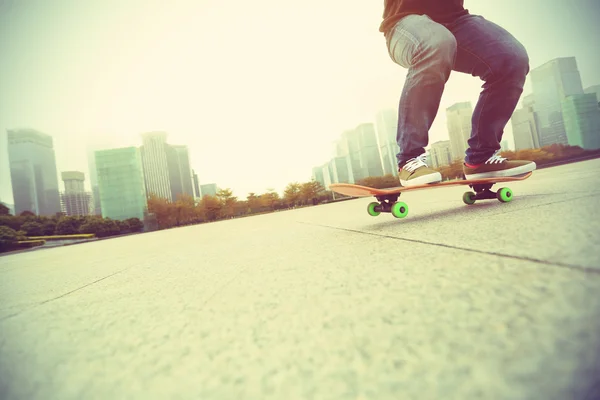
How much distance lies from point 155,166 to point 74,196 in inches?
858

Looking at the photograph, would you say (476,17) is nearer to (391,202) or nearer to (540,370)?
(391,202)

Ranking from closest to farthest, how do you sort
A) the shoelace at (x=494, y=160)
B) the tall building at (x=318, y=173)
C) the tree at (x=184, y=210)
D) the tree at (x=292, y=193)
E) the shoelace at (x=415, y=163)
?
the shoelace at (x=415, y=163)
the shoelace at (x=494, y=160)
the tree at (x=184, y=210)
the tree at (x=292, y=193)
the tall building at (x=318, y=173)

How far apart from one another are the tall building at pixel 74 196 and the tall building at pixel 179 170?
22.7 meters

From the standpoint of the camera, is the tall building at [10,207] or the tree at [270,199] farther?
the tree at [270,199]

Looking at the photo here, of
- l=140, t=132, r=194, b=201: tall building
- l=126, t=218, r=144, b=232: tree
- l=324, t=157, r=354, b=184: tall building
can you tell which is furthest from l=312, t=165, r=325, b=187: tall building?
l=126, t=218, r=144, b=232: tree

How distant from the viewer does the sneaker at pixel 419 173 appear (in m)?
1.33

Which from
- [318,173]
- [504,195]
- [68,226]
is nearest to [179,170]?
[318,173]

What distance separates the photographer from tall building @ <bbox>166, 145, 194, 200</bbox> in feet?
231

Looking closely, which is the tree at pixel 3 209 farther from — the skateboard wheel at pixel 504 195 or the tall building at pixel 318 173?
the tall building at pixel 318 173

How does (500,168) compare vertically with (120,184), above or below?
below

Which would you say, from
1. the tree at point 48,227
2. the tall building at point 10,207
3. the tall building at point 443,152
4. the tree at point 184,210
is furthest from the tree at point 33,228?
the tall building at point 443,152

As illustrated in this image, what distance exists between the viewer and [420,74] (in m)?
1.30

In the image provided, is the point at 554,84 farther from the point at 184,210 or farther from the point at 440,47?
the point at 184,210

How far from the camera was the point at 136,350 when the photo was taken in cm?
35
